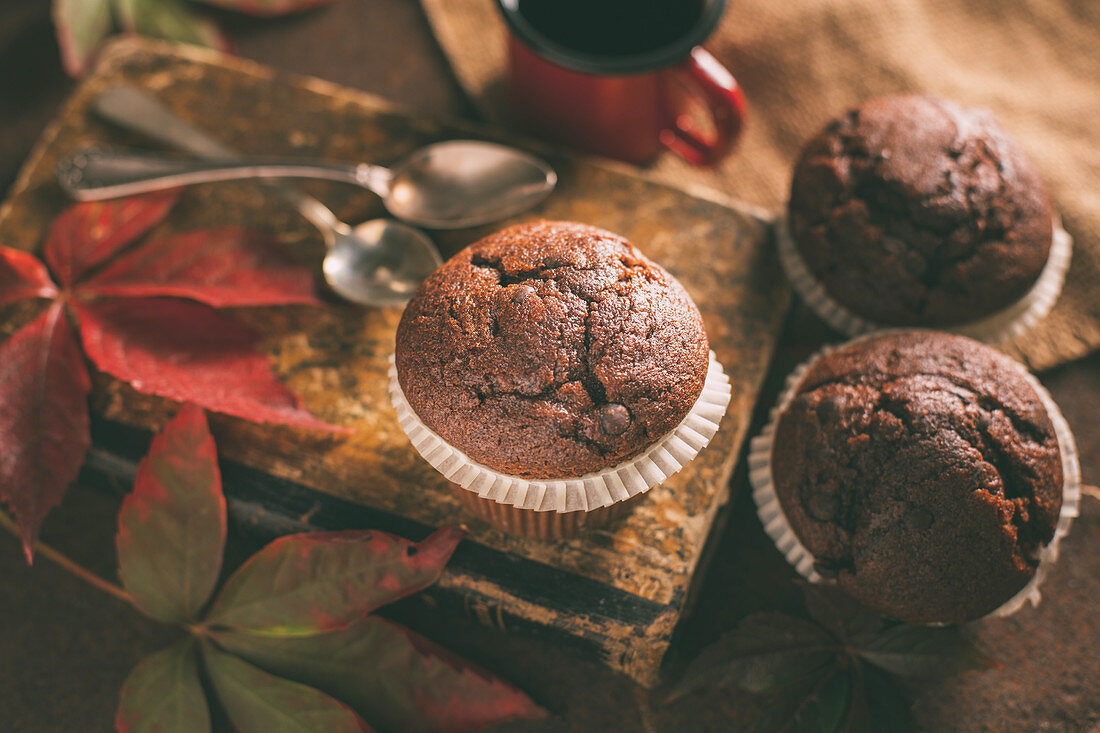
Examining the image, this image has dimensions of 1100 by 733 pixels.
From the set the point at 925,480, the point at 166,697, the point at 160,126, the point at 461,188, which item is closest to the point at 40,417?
the point at 166,697

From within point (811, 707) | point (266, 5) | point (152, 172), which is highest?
point (266, 5)

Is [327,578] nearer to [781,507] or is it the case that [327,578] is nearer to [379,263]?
[379,263]

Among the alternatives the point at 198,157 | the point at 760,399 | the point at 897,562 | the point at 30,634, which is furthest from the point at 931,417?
the point at 30,634

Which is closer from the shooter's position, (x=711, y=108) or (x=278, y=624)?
(x=278, y=624)

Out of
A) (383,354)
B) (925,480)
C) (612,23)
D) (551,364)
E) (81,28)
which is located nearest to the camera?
(551,364)

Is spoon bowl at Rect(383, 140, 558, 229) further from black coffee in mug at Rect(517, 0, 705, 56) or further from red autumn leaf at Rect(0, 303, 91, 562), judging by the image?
red autumn leaf at Rect(0, 303, 91, 562)

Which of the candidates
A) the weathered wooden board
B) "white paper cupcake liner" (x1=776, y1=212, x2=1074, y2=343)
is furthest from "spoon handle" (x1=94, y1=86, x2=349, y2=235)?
"white paper cupcake liner" (x1=776, y1=212, x2=1074, y2=343)
